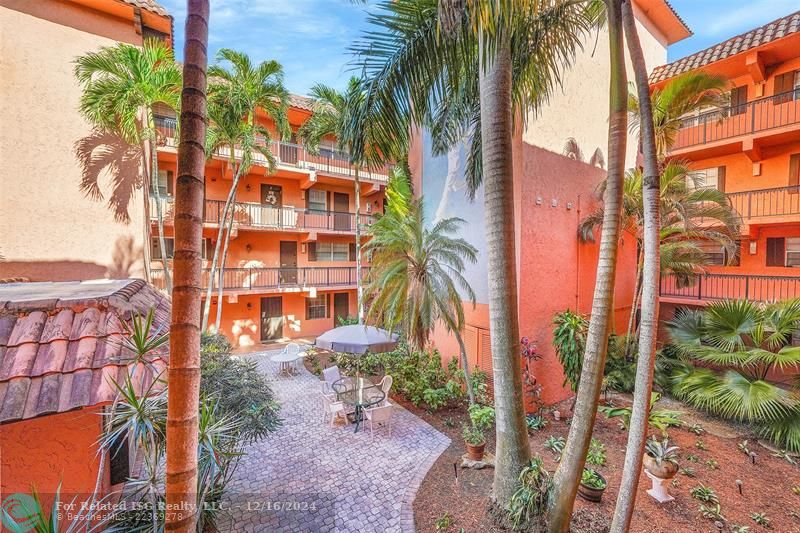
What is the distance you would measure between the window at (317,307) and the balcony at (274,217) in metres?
4.19

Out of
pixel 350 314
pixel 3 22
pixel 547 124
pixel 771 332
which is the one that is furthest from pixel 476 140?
pixel 350 314

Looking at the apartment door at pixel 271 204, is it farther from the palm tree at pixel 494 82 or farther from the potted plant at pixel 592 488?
the potted plant at pixel 592 488

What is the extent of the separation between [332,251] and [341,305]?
11.2ft

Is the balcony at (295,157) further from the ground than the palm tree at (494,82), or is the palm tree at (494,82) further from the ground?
the balcony at (295,157)

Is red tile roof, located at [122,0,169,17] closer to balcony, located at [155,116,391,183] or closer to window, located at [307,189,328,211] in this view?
balcony, located at [155,116,391,183]

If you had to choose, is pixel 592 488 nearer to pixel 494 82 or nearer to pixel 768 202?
pixel 494 82

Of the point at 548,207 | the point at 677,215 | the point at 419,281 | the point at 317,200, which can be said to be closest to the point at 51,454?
the point at 419,281

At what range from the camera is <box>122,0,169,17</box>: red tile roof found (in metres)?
9.77

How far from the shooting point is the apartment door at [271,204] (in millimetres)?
16250

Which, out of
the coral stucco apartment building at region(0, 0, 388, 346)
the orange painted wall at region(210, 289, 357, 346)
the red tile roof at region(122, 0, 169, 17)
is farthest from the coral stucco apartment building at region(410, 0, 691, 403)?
the orange painted wall at region(210, 289, 357, 346)

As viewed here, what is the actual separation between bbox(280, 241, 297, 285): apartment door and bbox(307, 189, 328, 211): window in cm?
231

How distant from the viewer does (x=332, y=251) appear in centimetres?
1931

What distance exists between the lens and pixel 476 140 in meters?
7.78

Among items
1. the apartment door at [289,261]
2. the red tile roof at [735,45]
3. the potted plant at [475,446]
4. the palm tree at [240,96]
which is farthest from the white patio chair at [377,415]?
the red tile roof at [735,45]
